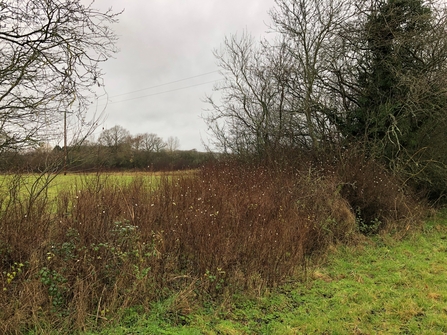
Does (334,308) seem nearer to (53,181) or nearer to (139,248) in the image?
(139,248)

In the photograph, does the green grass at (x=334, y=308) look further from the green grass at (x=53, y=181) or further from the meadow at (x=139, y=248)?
the green grass at (x=53, y=181)

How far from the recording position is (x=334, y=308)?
3.65 m

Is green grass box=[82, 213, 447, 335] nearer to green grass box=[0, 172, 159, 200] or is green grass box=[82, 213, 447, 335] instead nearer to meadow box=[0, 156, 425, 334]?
meadow box=[0, 156, 425, 334]

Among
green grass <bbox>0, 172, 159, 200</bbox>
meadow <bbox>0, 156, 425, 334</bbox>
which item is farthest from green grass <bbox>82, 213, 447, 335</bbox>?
green grass <bbox>0, 172, 159, 200</bbox>

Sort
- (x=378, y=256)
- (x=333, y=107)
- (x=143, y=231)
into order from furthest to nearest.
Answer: (x=333, y=107)
(x=378, y=256)
(x=143, y=231)

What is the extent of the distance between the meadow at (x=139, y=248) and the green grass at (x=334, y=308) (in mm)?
87

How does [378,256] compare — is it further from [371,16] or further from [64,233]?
[371,16]

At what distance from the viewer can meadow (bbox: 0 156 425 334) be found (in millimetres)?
3242

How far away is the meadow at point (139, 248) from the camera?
10.6 ft

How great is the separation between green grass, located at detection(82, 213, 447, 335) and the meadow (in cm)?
9

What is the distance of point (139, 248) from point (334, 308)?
2668 millimetres

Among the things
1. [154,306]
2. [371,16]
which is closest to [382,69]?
[371,16]

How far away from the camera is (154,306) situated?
348 cm

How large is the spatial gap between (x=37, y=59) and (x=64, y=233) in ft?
→ 9.54
